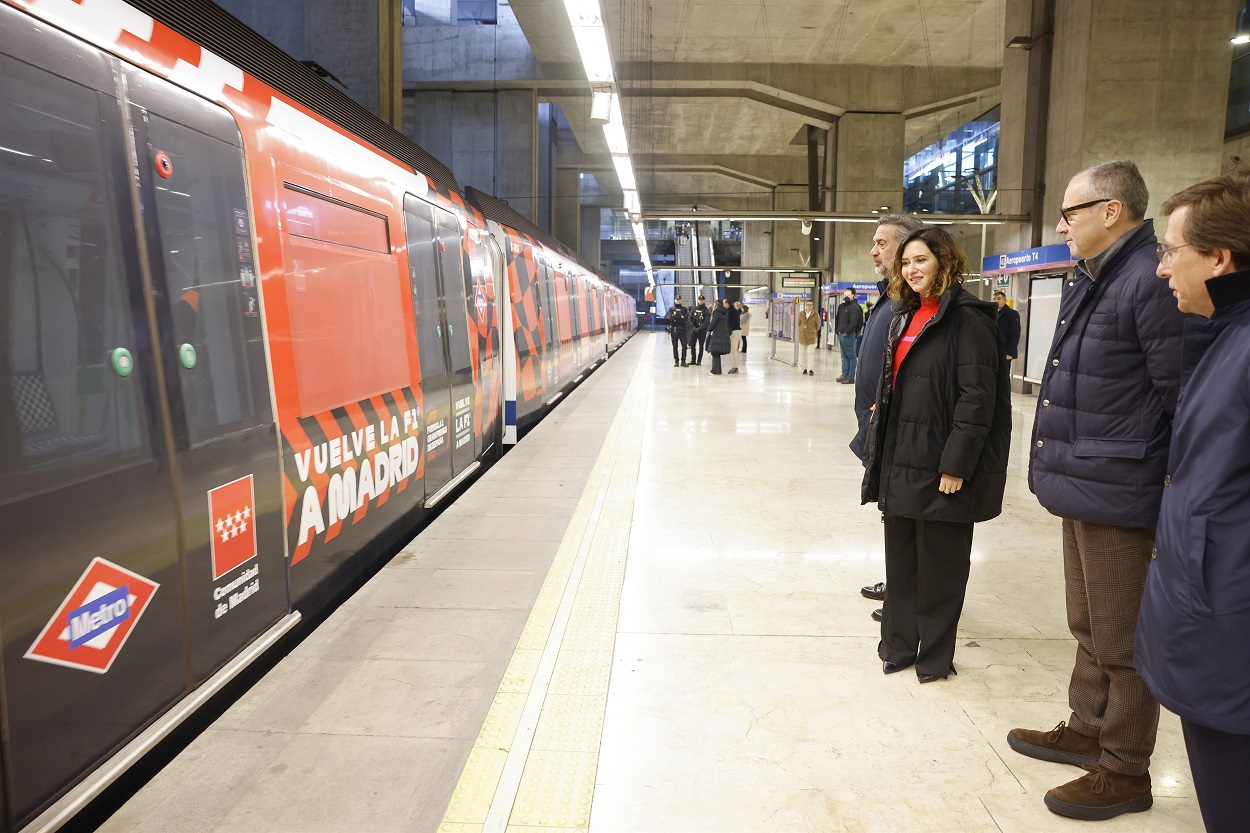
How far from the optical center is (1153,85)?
1337 centimetres

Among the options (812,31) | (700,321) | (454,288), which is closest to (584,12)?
(454,288)

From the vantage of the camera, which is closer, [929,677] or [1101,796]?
[1101,796]

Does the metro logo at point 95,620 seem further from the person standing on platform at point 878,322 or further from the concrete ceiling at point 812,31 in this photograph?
the concrete ceiling at point 812,31

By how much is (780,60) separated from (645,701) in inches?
850

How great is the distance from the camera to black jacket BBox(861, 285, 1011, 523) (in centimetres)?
294

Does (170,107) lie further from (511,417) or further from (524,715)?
(511,417)

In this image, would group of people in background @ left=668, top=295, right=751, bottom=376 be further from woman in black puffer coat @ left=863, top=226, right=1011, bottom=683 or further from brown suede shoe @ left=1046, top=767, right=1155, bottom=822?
brown suede shoe @ left=1046, top=767, right=1155, bottom=822

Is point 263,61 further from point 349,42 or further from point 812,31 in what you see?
point 812,31

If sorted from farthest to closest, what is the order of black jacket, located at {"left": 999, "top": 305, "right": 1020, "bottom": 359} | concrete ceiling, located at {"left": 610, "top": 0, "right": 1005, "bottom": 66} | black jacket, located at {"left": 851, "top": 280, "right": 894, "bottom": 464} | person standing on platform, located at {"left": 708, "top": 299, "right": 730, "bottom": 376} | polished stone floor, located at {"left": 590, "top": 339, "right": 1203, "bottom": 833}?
concrete ceiling, located at {"left": 610, "top": 0, "right": 1005, "bottom": 66} → person standing on platform, located at {"left": 708, "top": 299, "right": 730, "bottom": 376} → black jacket, located at {"left": 999, "top": 305, "right": 1020, "bottom": 359} → black jacket, located at {"left": 851, "top": 280, "right": 894, "bottom": 464} → polished stone floor, located at {"left": 590, "top": 339, "right": 1203, "bottom": 833}

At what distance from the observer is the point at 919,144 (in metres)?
32.8

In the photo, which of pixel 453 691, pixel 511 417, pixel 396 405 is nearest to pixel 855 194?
pixel 511 417

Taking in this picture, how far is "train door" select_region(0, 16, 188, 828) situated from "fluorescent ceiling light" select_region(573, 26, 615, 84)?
4.67m

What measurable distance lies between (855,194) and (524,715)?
76.8 ft

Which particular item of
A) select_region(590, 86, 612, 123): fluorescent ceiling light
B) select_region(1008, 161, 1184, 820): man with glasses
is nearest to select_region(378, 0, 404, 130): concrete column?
select_region(590, 86, 612, 123): fluorescent ceiling light
